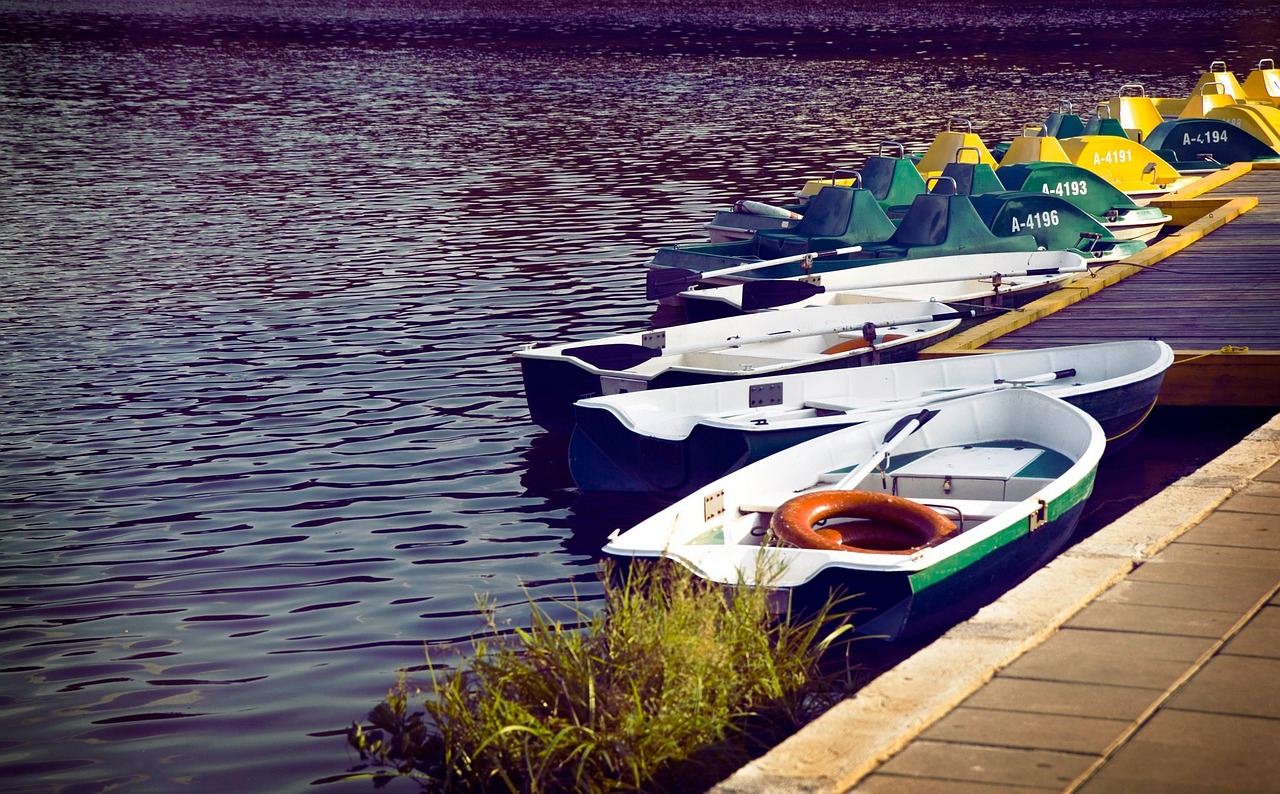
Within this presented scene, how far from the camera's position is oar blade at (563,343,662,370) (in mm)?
11859

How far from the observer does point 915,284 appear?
14.8 m

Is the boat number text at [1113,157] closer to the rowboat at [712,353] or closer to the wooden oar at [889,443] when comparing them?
the rowboat at [712,353]

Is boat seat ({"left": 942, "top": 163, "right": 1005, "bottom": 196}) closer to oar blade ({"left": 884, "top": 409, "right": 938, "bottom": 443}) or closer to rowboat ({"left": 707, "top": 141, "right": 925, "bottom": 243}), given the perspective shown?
rowboat ({"left": 707, "top": 141, "right": 925, "bottom": 243})

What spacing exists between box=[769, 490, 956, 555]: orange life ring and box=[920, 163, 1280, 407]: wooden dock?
4.03 meters

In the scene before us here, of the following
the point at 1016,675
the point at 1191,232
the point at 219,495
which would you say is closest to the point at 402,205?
the point at 1191,232

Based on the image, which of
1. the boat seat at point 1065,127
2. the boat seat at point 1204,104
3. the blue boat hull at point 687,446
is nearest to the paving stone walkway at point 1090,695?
the blue boat hull at point 687,446

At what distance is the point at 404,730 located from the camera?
644 centimetres

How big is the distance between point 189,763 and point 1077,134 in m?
20.3

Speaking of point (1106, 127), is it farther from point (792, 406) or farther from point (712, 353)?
point (792, 406)

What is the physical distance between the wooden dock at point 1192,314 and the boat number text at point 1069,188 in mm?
1422

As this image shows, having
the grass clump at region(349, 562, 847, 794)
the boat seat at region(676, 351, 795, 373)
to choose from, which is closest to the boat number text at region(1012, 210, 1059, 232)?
the boat seat at region(676, 351, 795, 373)

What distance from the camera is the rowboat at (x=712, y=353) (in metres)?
11.5

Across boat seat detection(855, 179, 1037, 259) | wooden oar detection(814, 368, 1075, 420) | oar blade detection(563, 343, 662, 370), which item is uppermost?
boat seat detection(855, 179, 1037, 259)

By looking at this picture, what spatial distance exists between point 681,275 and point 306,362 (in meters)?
4.07
